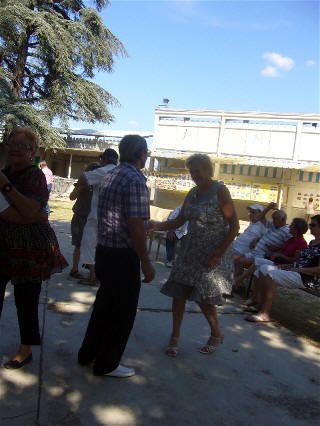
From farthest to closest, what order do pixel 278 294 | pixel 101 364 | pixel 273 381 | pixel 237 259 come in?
1. pixel 278 294
2. pixel 237 259
3. pixel 273 381
4. pixel 101 364

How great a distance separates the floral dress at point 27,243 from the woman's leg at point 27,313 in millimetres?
116

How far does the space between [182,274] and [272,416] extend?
1.34 metres

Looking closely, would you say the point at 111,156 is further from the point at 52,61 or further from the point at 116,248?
the point at 52,61

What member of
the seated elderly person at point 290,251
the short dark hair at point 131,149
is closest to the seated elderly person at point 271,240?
the seated elderly person at point 290,251

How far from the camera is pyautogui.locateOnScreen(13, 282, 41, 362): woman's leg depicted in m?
3.05

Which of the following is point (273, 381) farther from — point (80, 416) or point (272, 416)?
point (80, 416)

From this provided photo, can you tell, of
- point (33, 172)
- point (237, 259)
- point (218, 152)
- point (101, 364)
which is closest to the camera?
point (33, 172)

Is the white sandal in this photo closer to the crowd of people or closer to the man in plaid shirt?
the crowd of people

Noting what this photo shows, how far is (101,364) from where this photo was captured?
3.15 meters

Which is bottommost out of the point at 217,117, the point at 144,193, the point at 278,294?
the point at 278,294

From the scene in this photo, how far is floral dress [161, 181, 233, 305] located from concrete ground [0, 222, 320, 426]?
570 millimetres

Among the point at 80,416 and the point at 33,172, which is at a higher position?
the point at 33,172

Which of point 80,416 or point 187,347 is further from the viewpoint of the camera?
point 187,347

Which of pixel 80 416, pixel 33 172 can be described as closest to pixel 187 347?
pixel 80 416
